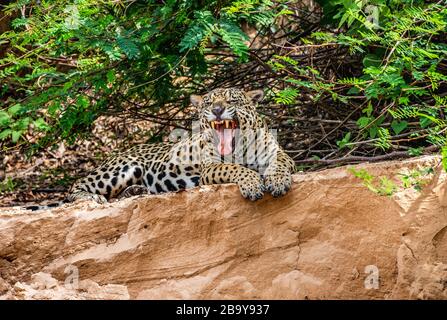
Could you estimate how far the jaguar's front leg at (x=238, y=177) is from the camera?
314 inches

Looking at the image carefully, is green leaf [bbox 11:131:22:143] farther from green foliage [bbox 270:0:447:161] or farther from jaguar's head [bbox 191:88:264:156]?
green foliage [bbox 270:0:447:161]

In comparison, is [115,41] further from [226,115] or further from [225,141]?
[225,141]

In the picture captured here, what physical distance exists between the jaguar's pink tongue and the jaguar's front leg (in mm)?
179

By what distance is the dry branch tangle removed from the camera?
7797 millimetres

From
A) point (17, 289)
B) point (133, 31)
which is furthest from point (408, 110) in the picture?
point (17, 289)

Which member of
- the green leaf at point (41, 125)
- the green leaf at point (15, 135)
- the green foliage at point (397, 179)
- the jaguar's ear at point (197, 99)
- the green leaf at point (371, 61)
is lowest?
the green leaf at point (15, 135)

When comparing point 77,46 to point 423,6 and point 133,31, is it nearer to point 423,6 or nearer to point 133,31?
point 133,31

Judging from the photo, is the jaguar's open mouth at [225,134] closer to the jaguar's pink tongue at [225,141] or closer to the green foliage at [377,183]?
the jaguar's pink tongue at [225,141]

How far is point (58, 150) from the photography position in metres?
13.9

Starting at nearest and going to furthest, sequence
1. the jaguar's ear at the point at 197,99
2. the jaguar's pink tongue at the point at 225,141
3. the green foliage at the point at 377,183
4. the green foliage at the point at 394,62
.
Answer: the green foliage at the point at 377,183, the green foliage at the point at 394,62, the jaguar's pink tongue at the point at 225,141, the jaguar's ear at the point at 197,99

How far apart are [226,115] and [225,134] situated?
256 millimetres

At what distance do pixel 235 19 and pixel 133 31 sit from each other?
1131 millimetres

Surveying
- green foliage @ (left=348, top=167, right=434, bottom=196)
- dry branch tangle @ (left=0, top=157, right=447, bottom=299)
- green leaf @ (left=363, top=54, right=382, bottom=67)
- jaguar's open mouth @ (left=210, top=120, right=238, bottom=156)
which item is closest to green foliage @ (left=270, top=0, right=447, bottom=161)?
green leaf @ (left=363, top=54, right=382, bottom=67)

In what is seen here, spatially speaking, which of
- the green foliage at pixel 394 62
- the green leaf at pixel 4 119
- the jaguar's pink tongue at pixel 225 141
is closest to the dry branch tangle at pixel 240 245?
the green foliage at pixel 394 62
